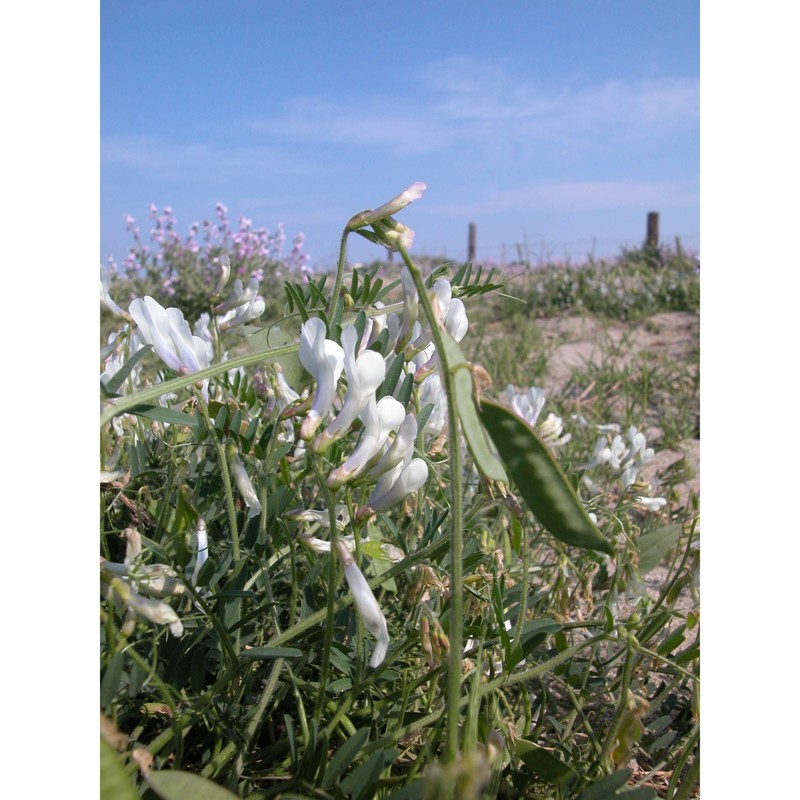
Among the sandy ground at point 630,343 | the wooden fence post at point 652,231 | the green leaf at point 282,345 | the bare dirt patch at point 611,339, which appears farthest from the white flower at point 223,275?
the wooden fence post at point 652,231

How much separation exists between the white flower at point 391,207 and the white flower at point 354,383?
0.12 metres

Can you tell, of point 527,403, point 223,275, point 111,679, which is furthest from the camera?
point 527,403

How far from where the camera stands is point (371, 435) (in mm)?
614

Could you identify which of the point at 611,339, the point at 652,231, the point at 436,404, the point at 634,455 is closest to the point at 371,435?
the point at 436,404

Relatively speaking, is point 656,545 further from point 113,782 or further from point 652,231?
point 652,231

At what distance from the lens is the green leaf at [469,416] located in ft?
1.55

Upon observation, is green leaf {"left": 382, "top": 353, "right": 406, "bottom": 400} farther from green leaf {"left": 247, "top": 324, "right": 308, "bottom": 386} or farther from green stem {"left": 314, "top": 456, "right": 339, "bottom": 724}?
green stem {"left": 314, "top": 456, "right": 339, "bottom": 724}

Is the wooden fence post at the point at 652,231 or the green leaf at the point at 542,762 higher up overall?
the wooden fence post at the point at 652,231

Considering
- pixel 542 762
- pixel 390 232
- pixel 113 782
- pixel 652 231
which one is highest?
pixel 652 231

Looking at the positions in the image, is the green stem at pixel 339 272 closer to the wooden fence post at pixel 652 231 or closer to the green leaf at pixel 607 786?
the green leaf at pixel 607 786

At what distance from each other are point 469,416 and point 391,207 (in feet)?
0.86
